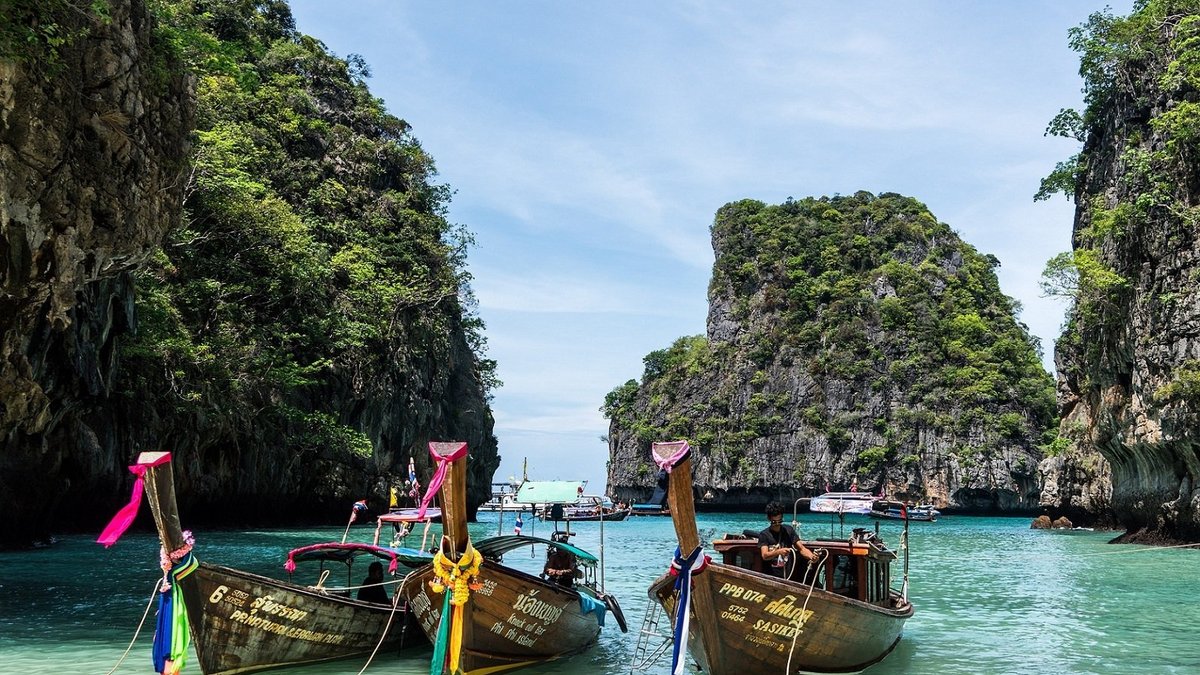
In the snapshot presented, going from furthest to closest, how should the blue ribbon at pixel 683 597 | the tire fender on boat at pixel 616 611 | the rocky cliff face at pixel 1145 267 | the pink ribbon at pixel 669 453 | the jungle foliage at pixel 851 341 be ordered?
the jungle foliage at pixel 851 341, the rocky cliff face at pixel 1145 267, the tire fender on boat at pixel 616 611, the blue ribbon at pixel 683 597, the pink ribbon at pixel 669 453

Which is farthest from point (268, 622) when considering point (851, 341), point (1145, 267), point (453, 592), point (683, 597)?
point (851, 341)

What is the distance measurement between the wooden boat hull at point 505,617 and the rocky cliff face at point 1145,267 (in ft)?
79.0

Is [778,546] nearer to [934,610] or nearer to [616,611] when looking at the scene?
[616,611]

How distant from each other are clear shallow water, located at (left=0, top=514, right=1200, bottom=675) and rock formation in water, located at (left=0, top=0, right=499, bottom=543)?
327cm

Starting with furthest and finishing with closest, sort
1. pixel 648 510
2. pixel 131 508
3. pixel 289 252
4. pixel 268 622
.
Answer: pixel 648 510 < pixel 289 252 < pixel 268 622 < pixel 131 508

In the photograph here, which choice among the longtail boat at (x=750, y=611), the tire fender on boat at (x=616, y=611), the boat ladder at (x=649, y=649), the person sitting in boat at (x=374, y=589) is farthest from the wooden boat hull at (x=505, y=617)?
the tire fender on boat at (x=616, y=611)

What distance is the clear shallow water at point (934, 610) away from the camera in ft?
36.7

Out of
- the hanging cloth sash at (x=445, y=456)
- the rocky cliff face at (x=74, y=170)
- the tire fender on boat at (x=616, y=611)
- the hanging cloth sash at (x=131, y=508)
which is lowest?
the tire fender on boat at (x=616, y=611)

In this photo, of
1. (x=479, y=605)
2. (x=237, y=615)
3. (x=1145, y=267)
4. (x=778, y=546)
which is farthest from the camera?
(x=1145, y=267)

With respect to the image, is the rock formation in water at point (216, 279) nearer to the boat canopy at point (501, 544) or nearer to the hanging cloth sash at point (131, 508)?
the hanging cloth sash at point (131, 508)

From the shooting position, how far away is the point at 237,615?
974cm

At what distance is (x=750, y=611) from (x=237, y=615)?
532 centimetres

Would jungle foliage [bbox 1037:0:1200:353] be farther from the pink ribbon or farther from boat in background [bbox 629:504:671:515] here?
boat in background [bbox 629:504:671:515]

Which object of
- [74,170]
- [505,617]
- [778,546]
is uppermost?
[74,170]
